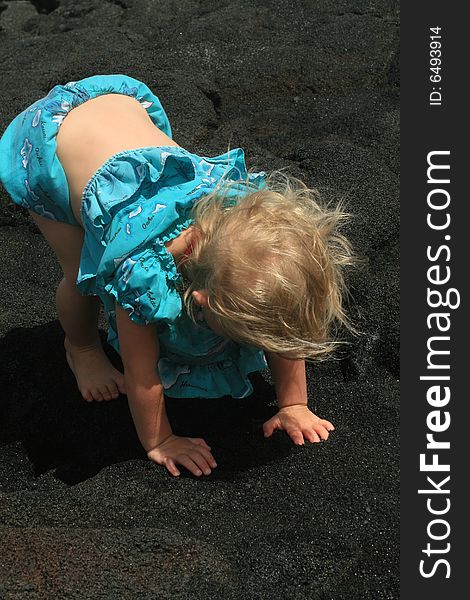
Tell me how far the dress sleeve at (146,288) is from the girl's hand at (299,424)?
378mm

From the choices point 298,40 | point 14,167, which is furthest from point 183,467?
point 298,40

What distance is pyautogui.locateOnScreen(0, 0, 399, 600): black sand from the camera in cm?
174

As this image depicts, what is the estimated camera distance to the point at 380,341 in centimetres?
225

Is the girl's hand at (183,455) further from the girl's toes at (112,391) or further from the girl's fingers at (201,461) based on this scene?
the girl's toes at (112,391)

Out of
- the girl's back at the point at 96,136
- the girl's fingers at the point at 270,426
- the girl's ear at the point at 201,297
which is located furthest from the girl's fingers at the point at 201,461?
the girl's back at the point at 96,136

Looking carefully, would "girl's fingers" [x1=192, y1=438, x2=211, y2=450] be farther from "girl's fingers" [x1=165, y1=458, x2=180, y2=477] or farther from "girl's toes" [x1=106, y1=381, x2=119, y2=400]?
"girl's toes" [x1=106, y1=381, x2=119, y2=400]

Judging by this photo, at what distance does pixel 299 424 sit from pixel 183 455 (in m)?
0.26

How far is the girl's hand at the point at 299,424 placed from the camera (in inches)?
78.4

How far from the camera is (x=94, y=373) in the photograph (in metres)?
2.20

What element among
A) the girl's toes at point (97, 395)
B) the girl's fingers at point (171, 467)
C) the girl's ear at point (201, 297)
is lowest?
the girl's fingers at point (171, 467)

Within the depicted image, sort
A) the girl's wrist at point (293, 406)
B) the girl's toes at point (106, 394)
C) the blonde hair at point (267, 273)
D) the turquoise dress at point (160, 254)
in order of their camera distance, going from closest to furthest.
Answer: the blonde hair at point (267, 273) → the turquoise dress at point (160, 254) → the girl's wrist at point (293, 406) → the girl's toes at point (106, 394)

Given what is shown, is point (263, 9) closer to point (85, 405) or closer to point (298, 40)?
point (298, 40)

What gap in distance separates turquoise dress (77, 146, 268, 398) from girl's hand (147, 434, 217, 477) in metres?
0.15

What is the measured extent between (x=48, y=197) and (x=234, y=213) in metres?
0.51
